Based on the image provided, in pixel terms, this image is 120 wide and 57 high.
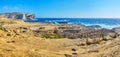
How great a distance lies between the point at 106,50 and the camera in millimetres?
20031

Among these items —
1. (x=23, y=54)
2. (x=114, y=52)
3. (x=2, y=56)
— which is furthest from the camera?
(x=114, y=52)

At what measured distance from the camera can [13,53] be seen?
16906 millimetres

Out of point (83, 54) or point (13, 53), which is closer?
point (13, 53)

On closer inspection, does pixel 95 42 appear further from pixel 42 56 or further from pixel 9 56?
pixel 9 56

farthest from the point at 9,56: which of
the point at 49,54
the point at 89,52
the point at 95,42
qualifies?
the point at 95,42

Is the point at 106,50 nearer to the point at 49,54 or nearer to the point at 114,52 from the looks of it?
the point at 114,52

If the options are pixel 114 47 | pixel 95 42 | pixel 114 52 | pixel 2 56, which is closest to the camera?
pixel 2 56

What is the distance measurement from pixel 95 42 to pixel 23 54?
9.56 metres

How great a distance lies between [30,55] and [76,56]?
11.5 feet

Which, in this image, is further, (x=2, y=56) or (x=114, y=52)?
(x=114, y=52)

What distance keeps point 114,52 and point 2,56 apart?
24.4 feet

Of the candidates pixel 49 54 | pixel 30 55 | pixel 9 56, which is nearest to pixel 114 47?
pixel 49 54

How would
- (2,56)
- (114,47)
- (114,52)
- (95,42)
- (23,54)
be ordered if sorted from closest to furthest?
1. (2,56)
2. (23,54)
3. (114,52)
4. (114,47)
5. (95,42)

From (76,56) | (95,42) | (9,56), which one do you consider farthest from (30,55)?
(95,42)
